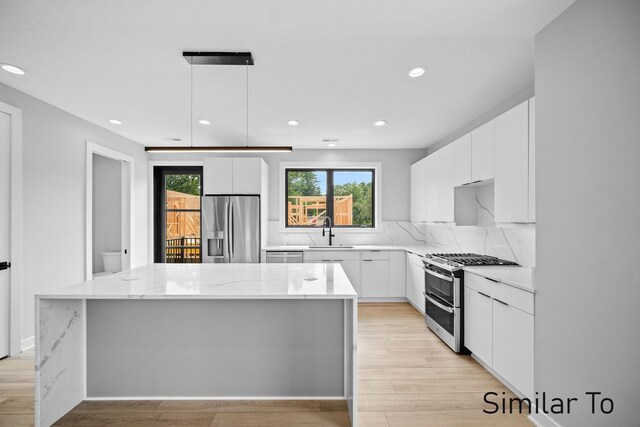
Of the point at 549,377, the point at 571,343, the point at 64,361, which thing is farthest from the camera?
the point at 64,361

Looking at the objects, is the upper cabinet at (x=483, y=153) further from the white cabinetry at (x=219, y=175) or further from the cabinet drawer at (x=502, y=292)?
the white cabinetry at (x=219, y=175)

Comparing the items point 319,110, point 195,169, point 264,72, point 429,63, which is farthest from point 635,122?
point 195,169

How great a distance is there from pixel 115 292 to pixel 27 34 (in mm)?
1774

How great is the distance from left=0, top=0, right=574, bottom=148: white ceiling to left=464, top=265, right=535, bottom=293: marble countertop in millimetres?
1624

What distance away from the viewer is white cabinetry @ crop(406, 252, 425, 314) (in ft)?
13.7

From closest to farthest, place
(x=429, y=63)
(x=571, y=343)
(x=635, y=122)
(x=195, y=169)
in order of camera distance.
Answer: (x=635, y=122) < (x=571, y=343) < (x=429, y=63) < (x=195, y=169)

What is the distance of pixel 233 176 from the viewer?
4734mm

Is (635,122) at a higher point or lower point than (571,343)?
higher

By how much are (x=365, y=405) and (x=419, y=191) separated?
3.34 meters

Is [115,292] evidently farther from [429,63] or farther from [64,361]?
[429,63]

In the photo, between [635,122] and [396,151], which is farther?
[396,151]

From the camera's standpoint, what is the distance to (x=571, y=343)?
5.83ft

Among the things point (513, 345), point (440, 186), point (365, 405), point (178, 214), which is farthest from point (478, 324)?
point (178, 214)

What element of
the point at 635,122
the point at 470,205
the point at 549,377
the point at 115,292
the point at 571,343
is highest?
the point at 635,122
